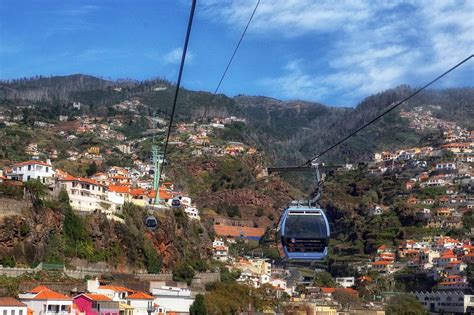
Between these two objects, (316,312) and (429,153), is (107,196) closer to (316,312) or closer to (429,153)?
(316,312)

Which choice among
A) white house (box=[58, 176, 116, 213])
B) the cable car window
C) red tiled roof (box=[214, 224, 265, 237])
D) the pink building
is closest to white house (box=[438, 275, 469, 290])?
red tiled roof (box=[214, 224, 265, 237])

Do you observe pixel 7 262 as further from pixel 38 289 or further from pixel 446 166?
pixel 446 166

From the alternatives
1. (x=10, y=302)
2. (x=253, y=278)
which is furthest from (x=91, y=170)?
(x=10, y=302)

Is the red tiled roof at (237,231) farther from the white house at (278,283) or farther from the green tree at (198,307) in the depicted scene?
the green tree at (198,307)

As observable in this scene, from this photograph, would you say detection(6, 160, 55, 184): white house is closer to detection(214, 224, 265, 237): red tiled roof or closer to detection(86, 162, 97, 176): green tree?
detection(86, 162, 97, 176): green tree

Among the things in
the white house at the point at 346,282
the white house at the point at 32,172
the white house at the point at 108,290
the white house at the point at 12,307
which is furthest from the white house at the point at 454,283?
the white house at the point at 12,307

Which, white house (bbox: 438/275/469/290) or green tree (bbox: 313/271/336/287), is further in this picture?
green tree (bbox: 313/271/336/287)
